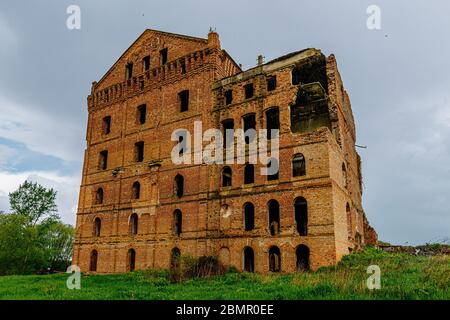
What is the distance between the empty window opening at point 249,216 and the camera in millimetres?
18958

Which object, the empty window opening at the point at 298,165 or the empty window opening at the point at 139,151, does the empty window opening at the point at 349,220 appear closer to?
the empty window opening at the point at 298,165

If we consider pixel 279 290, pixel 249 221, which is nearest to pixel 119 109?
pixel 249 221

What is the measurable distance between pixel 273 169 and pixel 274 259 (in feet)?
15.5

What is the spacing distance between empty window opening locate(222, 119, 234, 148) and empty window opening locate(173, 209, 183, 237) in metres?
5.08

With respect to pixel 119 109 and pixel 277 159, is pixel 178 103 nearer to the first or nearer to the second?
pixel 119 109

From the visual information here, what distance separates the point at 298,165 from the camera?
18.3 meters

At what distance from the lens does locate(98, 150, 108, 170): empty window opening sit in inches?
1052

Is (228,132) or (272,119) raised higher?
(272,119)

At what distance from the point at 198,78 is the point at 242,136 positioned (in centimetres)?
551

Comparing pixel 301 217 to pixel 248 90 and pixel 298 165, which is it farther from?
pixel 248 90

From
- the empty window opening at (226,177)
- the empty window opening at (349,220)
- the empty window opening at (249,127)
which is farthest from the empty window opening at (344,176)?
the empty window opening at (226,177)

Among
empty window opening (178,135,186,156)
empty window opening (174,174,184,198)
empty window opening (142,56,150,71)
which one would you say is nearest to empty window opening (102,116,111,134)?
empty window opening (142,56,150,71)

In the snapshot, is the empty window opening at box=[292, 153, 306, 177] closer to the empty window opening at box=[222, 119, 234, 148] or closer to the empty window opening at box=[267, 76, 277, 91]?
the empty window opening at box=[222, 119, 234, 148]

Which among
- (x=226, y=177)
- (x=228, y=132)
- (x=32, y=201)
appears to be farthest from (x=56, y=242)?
(x=228, y=132)
